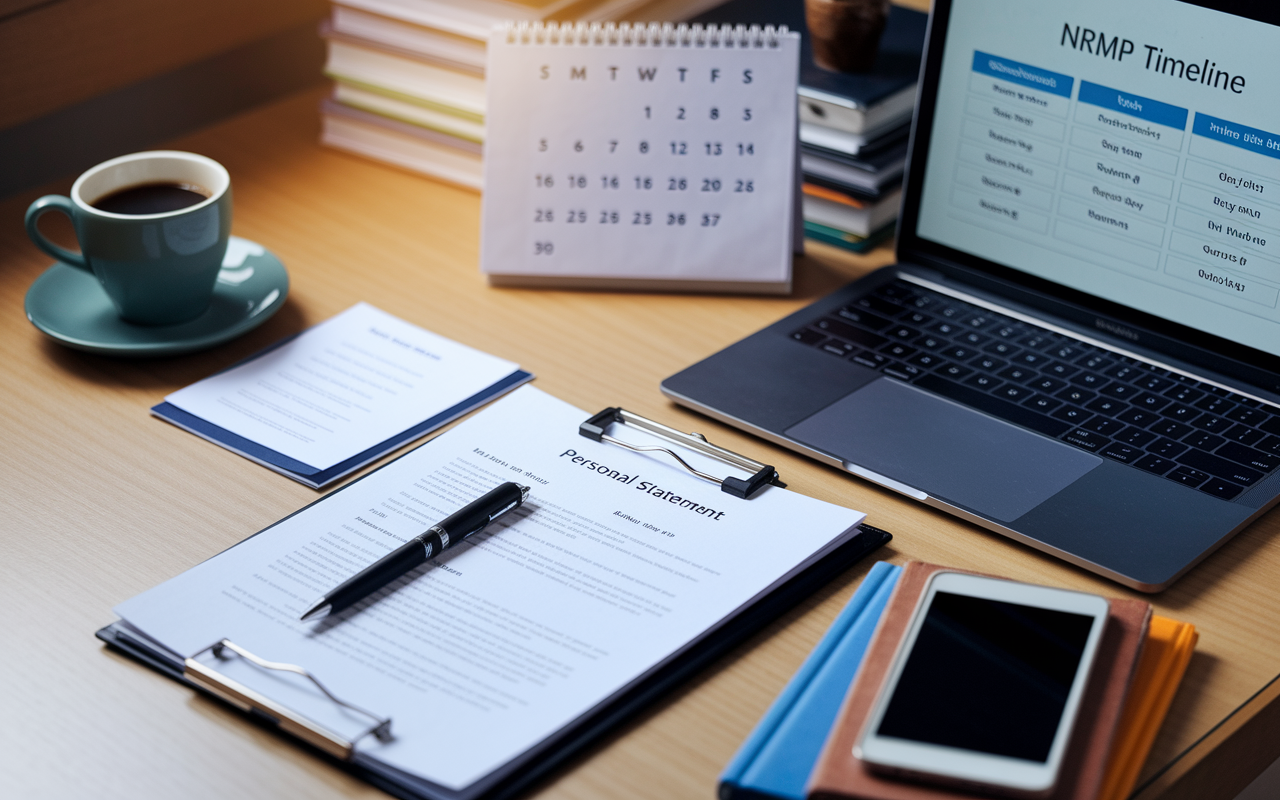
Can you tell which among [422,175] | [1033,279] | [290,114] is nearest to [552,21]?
[422,175]

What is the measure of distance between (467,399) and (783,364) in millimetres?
253

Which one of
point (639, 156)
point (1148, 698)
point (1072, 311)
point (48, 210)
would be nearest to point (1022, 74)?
point (1072, 311)

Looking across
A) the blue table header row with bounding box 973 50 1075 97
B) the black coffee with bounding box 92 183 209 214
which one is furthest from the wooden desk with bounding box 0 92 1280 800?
the blue table header row with bounding box 973 50 1075 97

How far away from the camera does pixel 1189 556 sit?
2.43 feet

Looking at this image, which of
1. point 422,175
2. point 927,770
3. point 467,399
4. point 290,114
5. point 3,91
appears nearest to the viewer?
point 927,770

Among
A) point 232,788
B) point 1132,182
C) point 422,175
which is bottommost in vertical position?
point 232,788

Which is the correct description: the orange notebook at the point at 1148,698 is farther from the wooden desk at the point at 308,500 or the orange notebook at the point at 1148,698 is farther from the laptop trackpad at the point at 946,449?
the laptop trackpad at the point at 946,449

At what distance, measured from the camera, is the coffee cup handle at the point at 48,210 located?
0.94 meters

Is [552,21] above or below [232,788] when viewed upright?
above

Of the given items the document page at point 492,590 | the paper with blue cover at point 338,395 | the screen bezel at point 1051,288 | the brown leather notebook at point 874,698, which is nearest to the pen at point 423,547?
the document page at point 492,590

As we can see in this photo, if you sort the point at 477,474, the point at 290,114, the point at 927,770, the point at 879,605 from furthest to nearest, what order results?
the point at 290,114 < the point at 477,474 < the point at 879,605 < the point at 927,770

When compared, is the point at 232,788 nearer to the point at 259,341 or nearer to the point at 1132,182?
the point at 259,341

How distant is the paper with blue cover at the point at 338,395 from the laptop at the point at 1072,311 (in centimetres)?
18

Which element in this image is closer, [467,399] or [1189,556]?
[1189,556]
